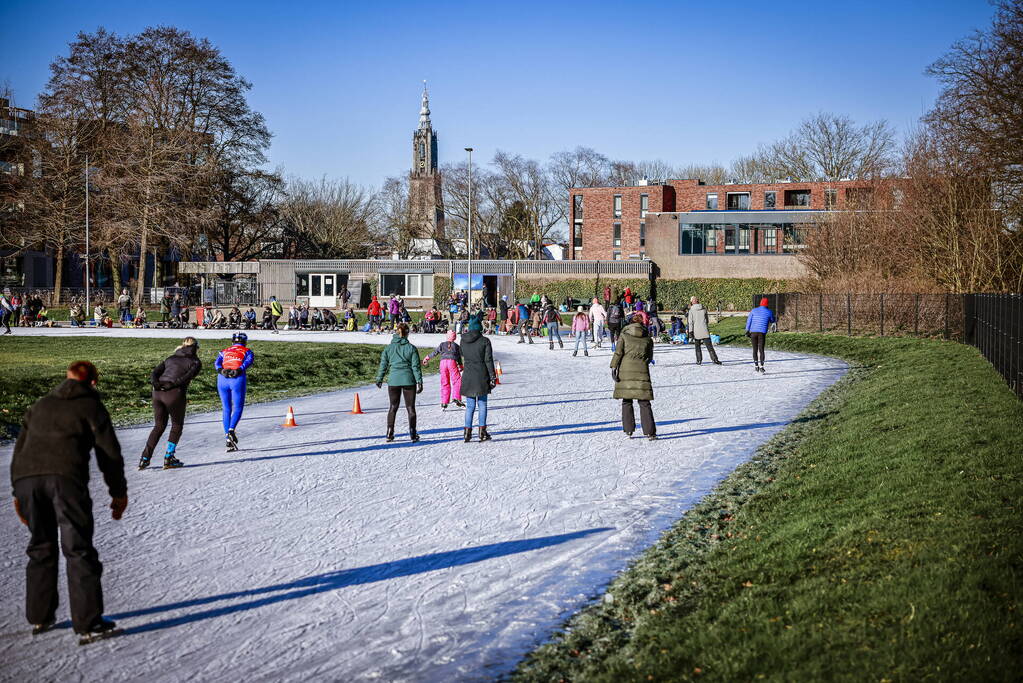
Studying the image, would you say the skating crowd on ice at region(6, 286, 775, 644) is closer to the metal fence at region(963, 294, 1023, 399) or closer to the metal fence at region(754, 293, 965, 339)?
the metal fence at region(963, 294, 1023, 399)

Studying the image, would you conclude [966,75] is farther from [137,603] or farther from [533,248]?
[533,248]

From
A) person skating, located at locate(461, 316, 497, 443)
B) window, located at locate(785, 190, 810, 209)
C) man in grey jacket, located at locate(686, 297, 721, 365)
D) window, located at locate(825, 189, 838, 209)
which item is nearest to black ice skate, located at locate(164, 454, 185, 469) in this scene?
person skating, located at locate(461, 316, 497, 443)

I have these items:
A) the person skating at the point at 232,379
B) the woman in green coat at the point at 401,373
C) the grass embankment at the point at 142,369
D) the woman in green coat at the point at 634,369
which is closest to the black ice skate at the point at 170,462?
the person skating at the point at 232,379

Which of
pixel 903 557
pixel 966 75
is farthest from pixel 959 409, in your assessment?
pixel 966 75

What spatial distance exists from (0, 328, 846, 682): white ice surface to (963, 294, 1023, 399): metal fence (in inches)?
131

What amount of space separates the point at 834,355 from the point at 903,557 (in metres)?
22.2

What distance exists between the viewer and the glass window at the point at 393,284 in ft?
197

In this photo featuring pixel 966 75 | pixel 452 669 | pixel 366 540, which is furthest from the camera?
pixel 966 75

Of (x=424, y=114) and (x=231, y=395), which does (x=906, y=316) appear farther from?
(x=424, y=114)

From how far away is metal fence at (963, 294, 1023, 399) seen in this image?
13.1 metres

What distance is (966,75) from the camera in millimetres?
28562

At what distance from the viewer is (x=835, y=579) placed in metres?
5.53

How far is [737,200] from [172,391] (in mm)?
70599

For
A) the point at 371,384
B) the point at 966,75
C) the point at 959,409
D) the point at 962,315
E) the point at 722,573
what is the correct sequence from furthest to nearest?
the point at 966,75, the point at 962,315, the point at 371,384, the point at 959,409, the point at 722,573
